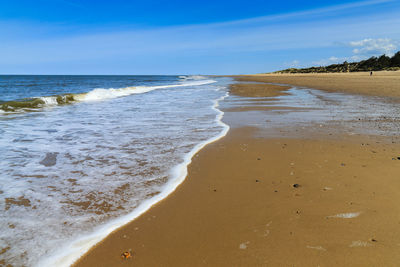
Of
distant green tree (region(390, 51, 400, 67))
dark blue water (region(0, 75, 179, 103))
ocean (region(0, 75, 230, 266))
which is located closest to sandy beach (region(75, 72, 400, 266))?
ocean (region(0, 75, 230, 266))

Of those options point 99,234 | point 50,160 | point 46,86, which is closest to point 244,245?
point 99,234

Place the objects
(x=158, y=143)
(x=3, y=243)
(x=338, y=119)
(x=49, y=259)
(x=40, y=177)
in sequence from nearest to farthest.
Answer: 1. (x=49, y=259)
2. (x=3, y=243)
3. (x=40, y=177)
4. (x=158, y=143)
5. (x=338, y=119)

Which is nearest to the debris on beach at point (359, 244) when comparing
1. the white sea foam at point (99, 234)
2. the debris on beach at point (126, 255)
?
the debris on beach at point (126, 255)

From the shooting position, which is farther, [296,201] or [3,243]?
[296,201]

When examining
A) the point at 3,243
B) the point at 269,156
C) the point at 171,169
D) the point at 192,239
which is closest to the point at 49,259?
the point at 3,243

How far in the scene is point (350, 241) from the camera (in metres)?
2.13

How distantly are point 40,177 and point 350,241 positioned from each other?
3739 millimetres

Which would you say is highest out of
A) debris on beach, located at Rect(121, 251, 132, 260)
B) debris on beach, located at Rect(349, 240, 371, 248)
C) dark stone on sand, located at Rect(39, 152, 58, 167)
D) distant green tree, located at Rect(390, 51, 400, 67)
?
distant green tree, located at Rect(390, 51, 400, 67)

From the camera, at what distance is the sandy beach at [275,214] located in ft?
6.64

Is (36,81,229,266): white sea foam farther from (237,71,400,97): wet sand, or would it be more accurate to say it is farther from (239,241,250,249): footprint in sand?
(237,71,400,97): wet sand

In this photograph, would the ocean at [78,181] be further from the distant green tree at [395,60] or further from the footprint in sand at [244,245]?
the distant green tree at [395,60]

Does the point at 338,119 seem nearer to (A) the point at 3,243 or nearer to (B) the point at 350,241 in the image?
(B) the point at 350,241

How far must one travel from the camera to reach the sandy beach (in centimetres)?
202

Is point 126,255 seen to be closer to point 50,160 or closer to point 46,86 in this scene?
point 50,160
